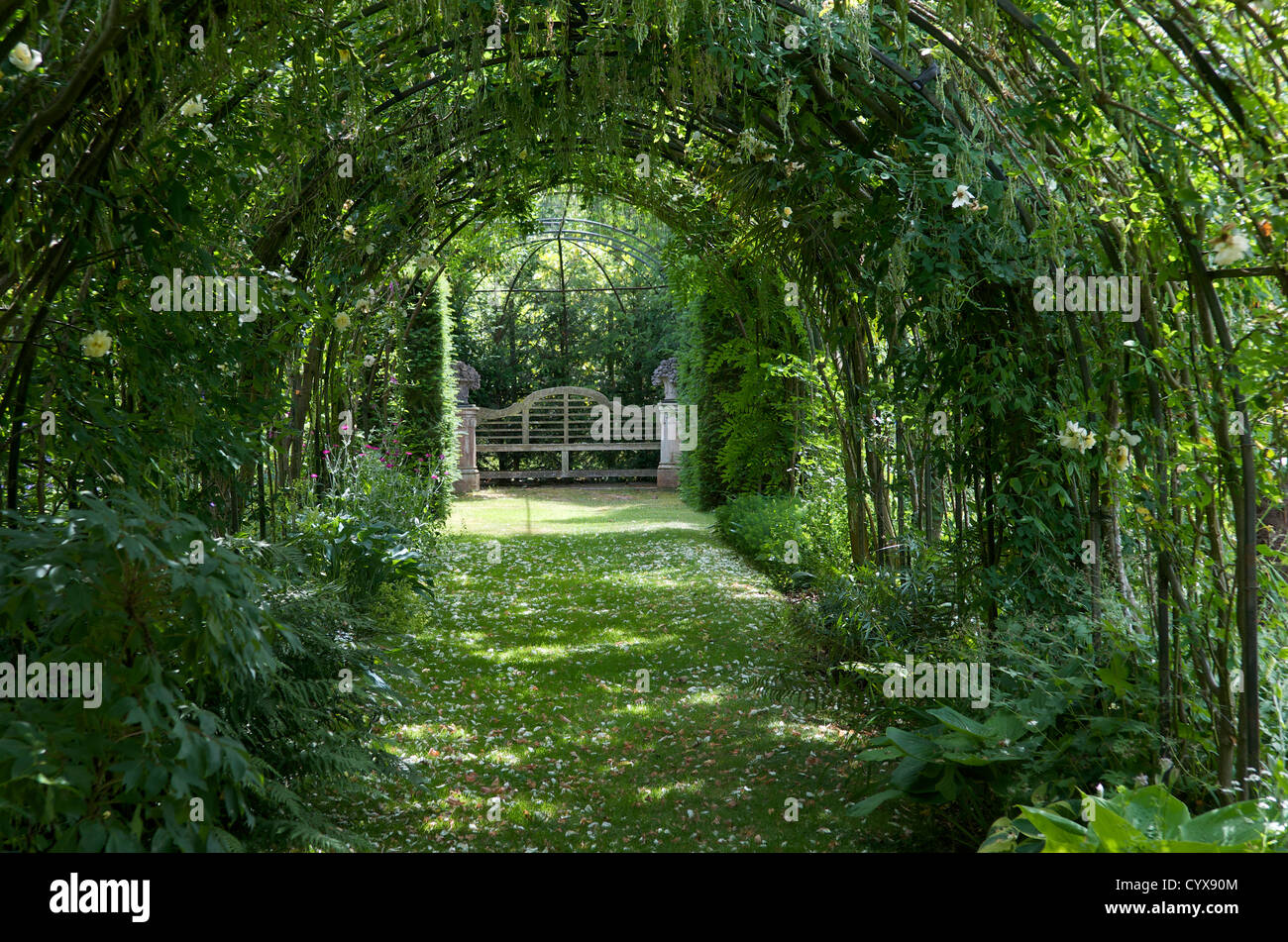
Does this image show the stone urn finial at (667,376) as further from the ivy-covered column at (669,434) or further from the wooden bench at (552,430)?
the wooden bench at (552,430)

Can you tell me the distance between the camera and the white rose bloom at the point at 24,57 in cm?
191

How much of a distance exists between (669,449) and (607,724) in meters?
10.4

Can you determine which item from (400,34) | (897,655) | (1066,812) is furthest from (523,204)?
(1066,812)

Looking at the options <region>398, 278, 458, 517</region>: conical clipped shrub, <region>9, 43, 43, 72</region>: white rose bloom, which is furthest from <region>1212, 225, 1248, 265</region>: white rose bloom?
<region>398, 278, 458, 517</region>: conical clipped shrub

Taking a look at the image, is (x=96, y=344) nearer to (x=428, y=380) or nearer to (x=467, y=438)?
(x=428, y=380)

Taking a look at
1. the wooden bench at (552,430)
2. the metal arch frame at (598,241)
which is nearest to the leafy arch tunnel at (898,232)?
the metal arch frame at (598,241)

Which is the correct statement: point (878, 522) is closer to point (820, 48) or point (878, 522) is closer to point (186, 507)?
point (820, 48)

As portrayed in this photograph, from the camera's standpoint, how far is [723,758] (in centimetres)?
343

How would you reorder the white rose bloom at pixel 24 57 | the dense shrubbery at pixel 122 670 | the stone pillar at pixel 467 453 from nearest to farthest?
1. the dense shrubbery at pixel 122 670
2. the white rose bloom at pixel 24 57
3. the stone pillar at pixel 467 453

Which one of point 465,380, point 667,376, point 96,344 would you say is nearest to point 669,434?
point 667,376

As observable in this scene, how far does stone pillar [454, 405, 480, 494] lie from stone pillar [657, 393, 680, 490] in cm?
287

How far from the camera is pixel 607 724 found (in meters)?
3.81

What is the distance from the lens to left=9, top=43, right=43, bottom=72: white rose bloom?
1.91m
